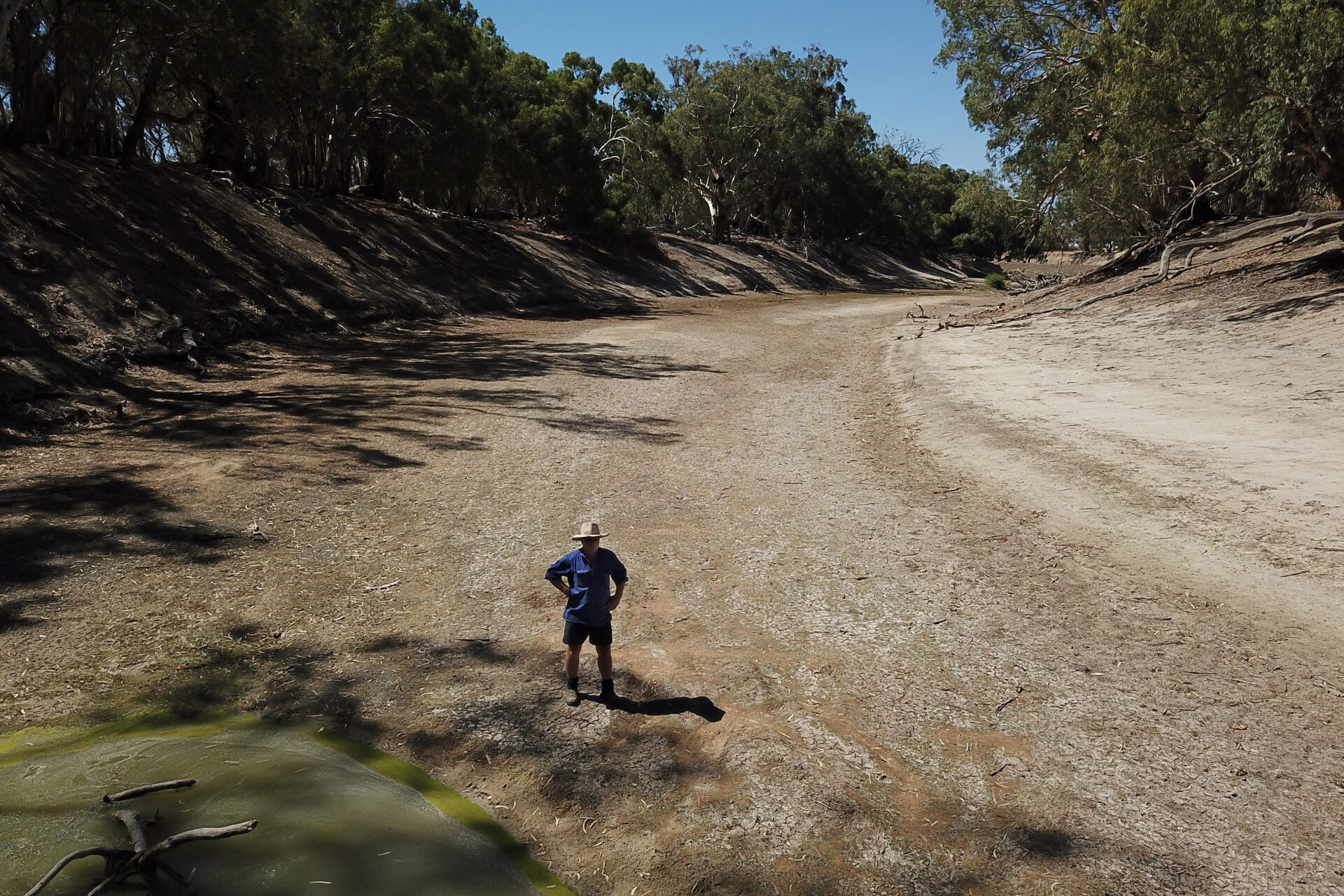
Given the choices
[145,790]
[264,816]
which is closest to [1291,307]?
[264,816]

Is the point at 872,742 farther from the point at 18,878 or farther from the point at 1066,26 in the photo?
the point at 1066,26

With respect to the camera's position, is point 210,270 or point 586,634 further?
point 210,270

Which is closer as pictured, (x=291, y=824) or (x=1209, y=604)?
(x=291, y=824)

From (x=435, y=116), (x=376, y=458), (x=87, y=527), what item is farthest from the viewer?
(x=435, y=116)

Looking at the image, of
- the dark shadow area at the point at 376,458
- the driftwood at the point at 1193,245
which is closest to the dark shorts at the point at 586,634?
the dark shadow area at the point at 376,458

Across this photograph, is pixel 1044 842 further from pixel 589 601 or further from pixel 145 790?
pixel 145 790

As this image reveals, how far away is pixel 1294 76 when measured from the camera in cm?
1434

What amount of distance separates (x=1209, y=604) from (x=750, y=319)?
2341 cm

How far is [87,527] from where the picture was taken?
7.77 metres

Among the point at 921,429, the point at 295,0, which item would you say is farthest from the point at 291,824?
the point at 295,0

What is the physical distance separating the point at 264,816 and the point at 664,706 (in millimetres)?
2219

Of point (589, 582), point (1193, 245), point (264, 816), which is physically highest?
point (1193, 245)

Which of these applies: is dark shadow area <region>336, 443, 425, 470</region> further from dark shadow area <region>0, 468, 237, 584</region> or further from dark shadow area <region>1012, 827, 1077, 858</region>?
dark shadow area <region>1012, 827, 1077, 858</region>

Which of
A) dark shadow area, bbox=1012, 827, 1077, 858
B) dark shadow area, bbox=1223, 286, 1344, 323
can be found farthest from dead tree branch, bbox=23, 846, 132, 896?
dark shadow area, bbox=1223, 286, 1344, 323
